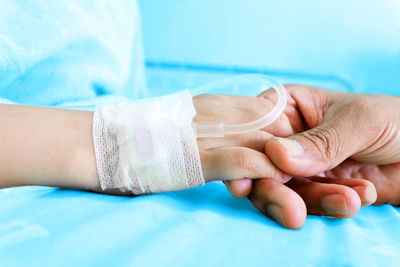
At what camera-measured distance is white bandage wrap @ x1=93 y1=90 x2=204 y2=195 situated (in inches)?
21.8

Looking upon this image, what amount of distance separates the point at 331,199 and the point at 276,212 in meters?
0.10

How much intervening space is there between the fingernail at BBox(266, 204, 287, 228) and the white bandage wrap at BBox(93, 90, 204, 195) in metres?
0.12

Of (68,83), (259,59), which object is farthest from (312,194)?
(259,59)

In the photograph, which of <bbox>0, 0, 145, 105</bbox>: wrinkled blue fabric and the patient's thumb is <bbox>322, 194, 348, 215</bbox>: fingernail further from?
<bbox>0, 0, 145, 105</bbox>: wrinkled blue fabric

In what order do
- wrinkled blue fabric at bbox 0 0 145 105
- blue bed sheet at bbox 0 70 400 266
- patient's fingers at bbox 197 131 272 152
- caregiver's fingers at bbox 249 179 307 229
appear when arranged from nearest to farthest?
blue bed sheet at bbox 0 70 400 266 → caregiver's fingers at bbox 249 179 307 229 → patient's fingers at bbox 197 131 272 152 → wrinkled blue fabric at bbox 0 0 145 105

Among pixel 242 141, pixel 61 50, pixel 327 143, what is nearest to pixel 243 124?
pixel 242 141

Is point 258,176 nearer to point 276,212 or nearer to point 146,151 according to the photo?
point 276,212

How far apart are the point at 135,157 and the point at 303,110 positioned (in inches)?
17.3

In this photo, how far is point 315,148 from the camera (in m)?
0.56

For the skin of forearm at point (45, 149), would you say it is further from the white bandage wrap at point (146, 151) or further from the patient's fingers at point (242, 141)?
the patient's fingers at point (242, 141)

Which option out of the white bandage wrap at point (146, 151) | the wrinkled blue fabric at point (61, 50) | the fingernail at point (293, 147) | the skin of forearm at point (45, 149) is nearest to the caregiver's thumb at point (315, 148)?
the fingernail at point (293, 147)

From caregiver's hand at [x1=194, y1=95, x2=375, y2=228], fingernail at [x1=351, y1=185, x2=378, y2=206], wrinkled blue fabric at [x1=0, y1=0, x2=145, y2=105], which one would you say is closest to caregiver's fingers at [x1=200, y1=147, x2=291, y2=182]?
caregiver's hand at [x1=194, y1=95, x2=375, y2=228]

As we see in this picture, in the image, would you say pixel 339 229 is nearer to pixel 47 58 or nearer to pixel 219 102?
pixel 219 102

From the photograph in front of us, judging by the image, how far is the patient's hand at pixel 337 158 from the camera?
543 mm
